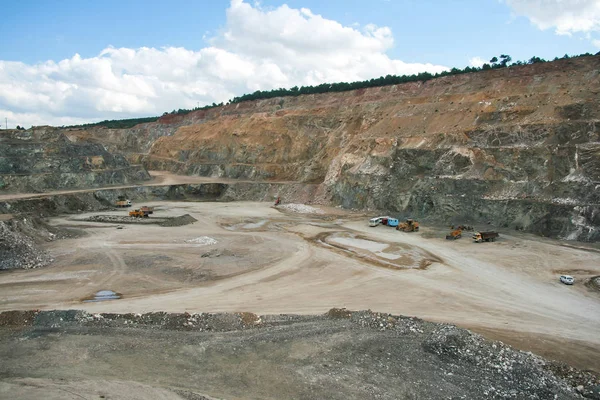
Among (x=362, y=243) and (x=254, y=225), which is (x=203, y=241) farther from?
(x=362, y=243)

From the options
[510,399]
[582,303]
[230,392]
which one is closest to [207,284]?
[230,392]

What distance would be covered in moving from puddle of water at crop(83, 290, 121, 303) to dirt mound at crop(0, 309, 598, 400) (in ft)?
10.1

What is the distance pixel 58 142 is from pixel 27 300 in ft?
127

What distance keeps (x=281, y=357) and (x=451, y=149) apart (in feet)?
100

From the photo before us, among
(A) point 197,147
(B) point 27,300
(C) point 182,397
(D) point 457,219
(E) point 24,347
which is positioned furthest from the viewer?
(A) point 197,147

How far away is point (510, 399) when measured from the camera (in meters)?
10.6

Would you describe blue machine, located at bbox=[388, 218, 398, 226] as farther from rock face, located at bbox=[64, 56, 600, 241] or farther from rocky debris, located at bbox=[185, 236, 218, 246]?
rocky debris, located at bbox=[185, 236, 218, 246]

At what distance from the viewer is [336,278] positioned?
2139cm

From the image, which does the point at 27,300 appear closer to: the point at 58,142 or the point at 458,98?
the point at 58,142

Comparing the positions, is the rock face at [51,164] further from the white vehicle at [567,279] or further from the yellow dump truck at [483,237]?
the white vehicle at [567,279]

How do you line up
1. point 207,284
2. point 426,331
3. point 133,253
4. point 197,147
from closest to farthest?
point 426,331 → point 207,284 → point 133,253 → point 197,147

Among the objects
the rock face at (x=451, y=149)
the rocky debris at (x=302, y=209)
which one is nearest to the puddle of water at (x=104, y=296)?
the rocky debris at (x=302, y=209)

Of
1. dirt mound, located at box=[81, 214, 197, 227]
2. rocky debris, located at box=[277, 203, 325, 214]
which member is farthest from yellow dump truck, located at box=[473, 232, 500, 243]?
dirt mound, located at box=[81, 214, 197, 227]

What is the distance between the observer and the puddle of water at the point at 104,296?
1809cm
